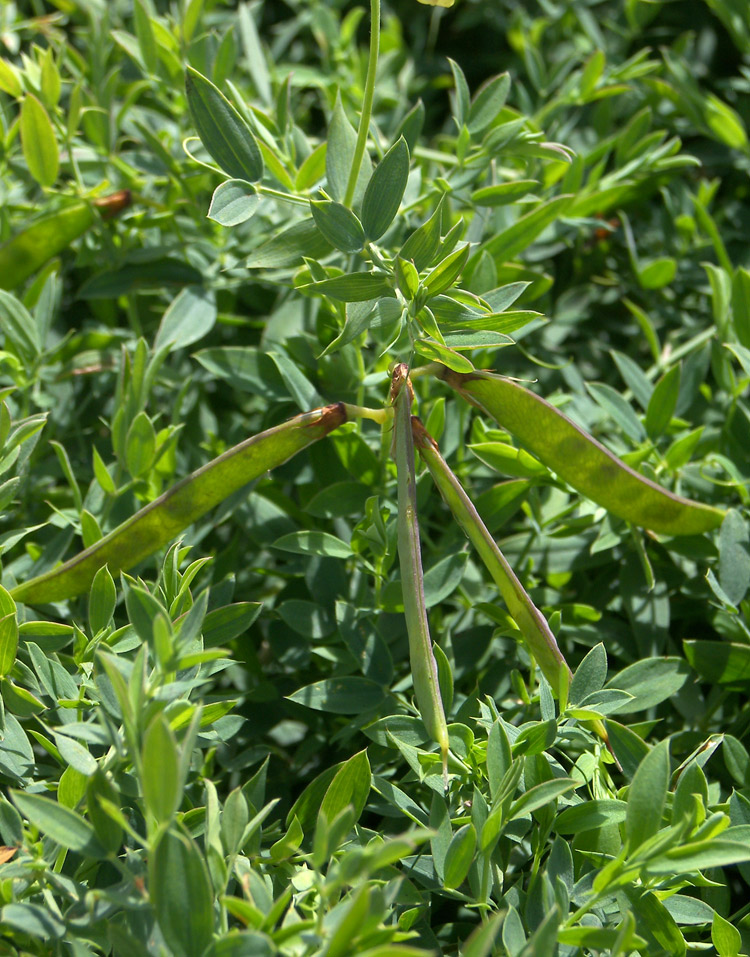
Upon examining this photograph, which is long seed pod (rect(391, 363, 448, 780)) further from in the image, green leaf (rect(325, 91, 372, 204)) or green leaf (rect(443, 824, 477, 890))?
green leaf (rect(325, 91, 372, 204))

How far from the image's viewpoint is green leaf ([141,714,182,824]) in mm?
491

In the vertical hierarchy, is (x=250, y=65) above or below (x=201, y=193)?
above

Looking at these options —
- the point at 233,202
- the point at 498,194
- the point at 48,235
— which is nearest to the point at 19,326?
the point at 48,235

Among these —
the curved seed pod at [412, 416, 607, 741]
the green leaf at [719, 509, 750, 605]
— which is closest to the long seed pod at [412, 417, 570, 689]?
the curved seed pod at [412, 416, 607, 741]

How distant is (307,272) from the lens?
867mm

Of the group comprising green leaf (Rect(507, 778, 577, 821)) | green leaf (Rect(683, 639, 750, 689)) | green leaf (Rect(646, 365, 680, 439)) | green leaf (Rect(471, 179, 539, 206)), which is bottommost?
green leaf (Rect(683, 639, 750, 689))

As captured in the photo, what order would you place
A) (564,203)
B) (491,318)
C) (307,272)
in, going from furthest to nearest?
1. (564,203)
2. (307,272)
3. (491,318)

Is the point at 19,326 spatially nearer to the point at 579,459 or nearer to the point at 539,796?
the point at 579,459

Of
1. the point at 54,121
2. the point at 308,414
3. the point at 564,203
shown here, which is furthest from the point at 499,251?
the point at 54,121

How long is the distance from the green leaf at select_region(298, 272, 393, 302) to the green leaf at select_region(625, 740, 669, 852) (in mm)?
407

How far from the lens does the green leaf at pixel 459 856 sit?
1.98 feet

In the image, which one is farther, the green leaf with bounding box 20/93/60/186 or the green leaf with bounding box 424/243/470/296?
the green leaf with bounding box 20/93/60/186

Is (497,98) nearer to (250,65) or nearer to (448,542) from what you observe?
(250,65)

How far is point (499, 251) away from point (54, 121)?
0.54m
